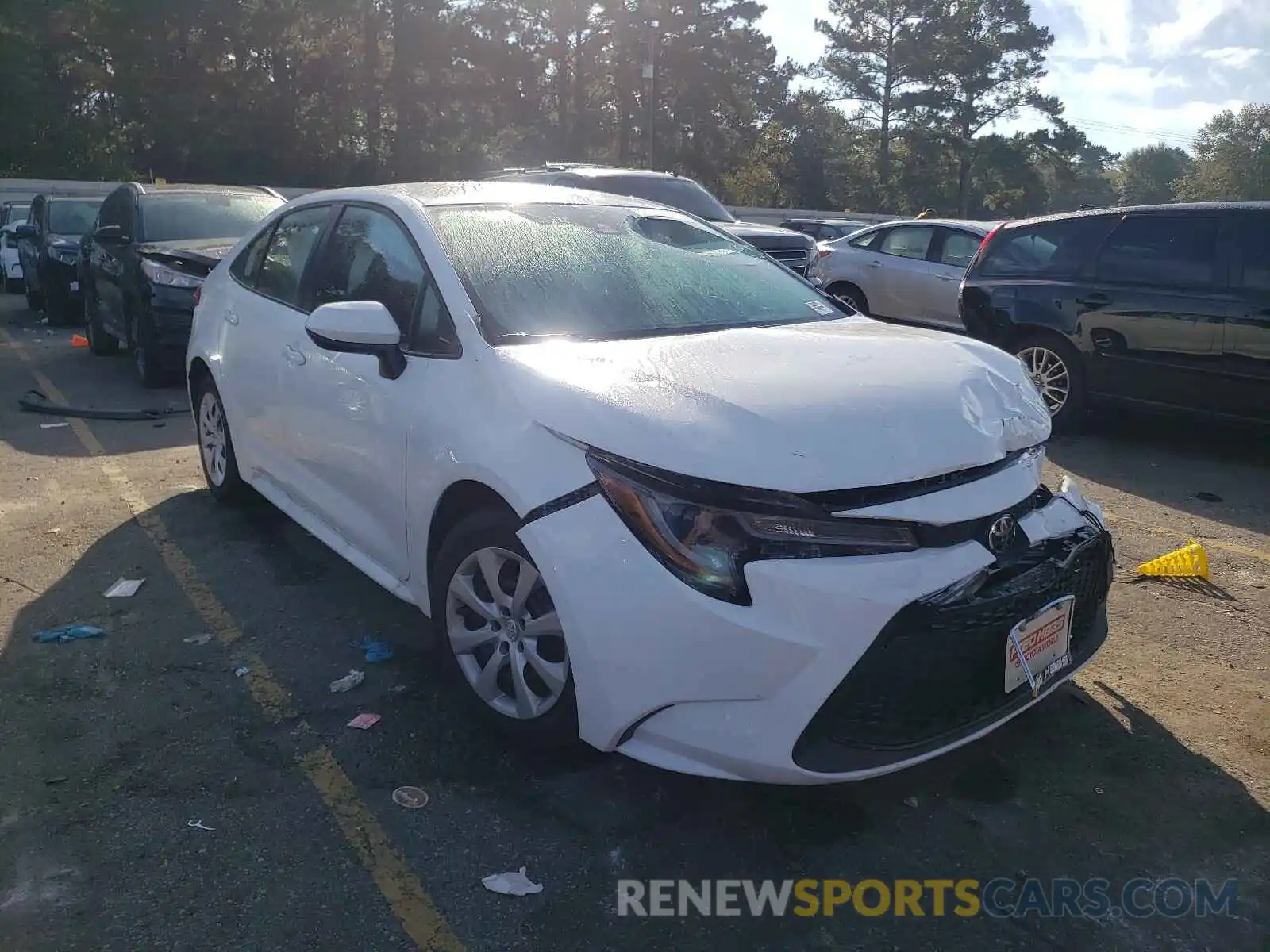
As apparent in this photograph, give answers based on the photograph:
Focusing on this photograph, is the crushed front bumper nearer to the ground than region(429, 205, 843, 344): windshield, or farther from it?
nearer to the ground

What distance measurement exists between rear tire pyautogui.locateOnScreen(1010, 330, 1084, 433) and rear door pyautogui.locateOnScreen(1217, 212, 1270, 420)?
100cm

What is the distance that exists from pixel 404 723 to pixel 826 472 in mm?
1709

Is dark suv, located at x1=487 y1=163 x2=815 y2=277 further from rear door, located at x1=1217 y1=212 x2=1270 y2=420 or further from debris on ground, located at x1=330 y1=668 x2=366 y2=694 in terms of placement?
debris on ground, located at x1=330 y1=668 x2=366 y2=694

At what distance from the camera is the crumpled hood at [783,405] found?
264cm

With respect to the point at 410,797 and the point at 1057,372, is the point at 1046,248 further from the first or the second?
the point at 410,797

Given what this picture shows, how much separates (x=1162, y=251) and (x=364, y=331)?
18.6ft

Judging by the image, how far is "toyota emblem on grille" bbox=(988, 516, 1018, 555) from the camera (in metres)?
2.79

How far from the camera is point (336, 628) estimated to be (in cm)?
423

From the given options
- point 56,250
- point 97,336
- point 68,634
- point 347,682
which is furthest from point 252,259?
point 56,250

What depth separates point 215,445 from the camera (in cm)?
559

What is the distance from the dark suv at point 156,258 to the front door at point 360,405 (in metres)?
4.54

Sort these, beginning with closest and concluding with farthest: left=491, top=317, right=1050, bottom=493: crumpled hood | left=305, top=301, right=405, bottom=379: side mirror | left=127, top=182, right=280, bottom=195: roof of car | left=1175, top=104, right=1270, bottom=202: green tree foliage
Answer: left=491, top=317, right=1050, bottom=493: crumpled hood, left=305, top=301, right=405, bottom=379: side mirror, left=127, top=182, right=280, bottom=195: roof of car, left=1175, top=104, right=1270, bottom=202: green tree foliage

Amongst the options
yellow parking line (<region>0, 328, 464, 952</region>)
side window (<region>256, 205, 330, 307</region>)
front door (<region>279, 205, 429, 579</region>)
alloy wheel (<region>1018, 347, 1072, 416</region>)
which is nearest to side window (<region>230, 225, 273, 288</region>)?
side window (<region>256, 205, 330, 307</region>)

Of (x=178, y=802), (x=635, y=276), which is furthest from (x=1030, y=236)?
(x=178, y=802)
